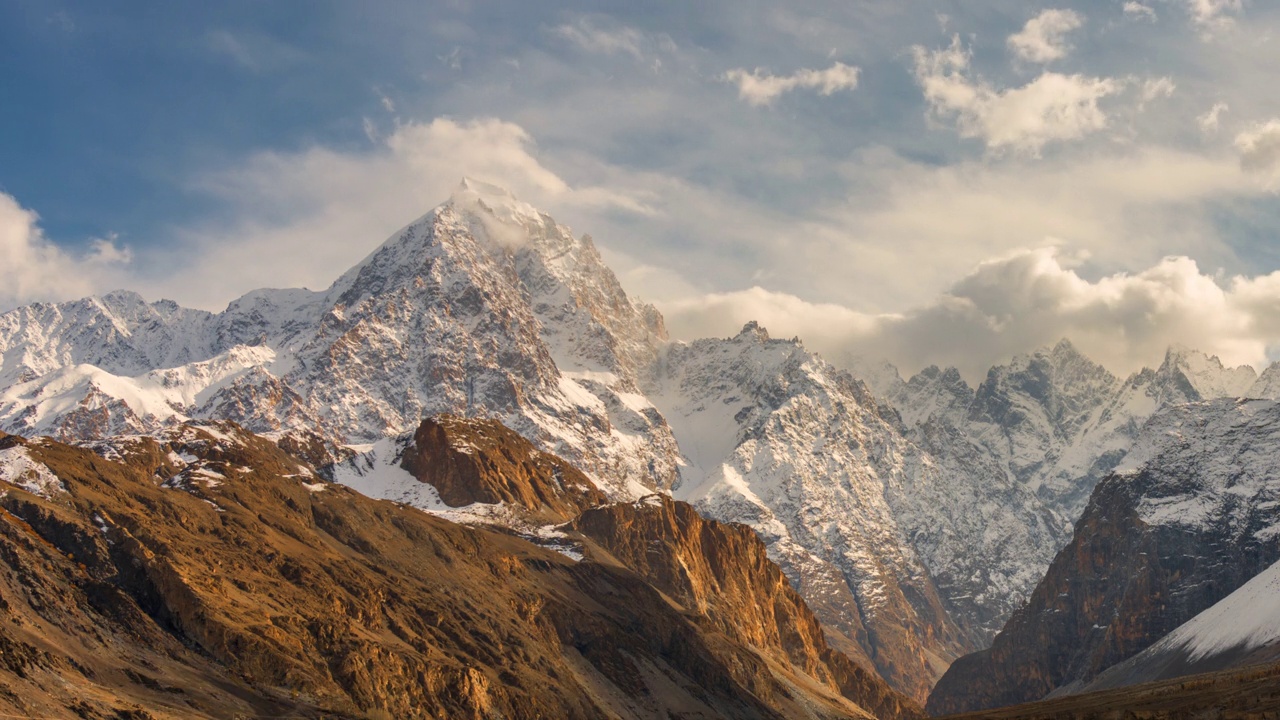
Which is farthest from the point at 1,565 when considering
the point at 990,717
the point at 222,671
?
the point at 990,717

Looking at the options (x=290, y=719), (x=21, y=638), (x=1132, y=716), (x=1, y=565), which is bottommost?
(x=1132, y=716)

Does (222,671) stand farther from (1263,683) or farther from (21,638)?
(1263,683)

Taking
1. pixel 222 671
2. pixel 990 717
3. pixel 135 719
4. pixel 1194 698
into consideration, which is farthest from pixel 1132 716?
pixel 222 671

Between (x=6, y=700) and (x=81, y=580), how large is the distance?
2240 inches

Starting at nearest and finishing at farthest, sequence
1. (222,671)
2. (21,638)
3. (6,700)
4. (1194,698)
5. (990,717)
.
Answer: (6,700)
(1194,698)
(21,638)
(990,717)
(222,671)

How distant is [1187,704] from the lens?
14888 centimetres

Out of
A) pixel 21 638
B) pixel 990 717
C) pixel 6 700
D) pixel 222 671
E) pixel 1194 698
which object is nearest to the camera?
pixel 6 700

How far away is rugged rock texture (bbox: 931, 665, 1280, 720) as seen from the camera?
452ft

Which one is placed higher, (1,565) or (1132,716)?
(1,565)

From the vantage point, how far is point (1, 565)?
186 meters

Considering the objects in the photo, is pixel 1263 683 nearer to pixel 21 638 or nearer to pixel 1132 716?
pixel 1132 716

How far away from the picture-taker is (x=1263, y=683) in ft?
507

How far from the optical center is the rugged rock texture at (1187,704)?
138 meters

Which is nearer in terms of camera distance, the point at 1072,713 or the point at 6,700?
the point at 6,700
